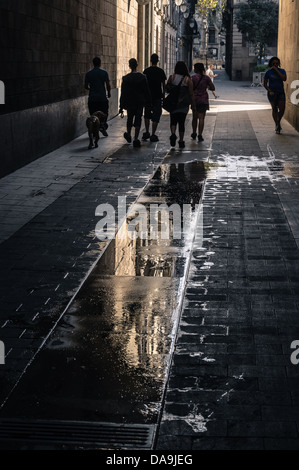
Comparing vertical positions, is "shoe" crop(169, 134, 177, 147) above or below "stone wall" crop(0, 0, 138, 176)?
below

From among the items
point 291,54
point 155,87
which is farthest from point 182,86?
point 291,54

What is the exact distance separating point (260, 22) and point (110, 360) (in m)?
52.6

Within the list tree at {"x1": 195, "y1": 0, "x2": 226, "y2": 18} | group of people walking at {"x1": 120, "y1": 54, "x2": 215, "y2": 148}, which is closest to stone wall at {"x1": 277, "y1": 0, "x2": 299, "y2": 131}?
group of people walking at {"x1": 120, "y1": 54, "x2": 215, "y2": 148}

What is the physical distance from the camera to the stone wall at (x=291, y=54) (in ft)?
58.2

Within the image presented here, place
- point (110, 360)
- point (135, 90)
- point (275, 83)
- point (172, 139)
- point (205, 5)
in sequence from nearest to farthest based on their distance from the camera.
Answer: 1. point (110, 360)
2. point (172, 139)
3. point (135, 90)
4. point (275, 83)
5. point (205, 5)

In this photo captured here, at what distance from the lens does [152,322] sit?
4.77 metres

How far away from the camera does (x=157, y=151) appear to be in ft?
43.5

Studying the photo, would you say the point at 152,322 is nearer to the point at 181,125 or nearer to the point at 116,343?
the point at 116,343

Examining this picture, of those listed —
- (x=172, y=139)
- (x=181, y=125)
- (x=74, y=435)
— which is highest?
(x=181, y=125)

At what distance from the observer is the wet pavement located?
11.3ft

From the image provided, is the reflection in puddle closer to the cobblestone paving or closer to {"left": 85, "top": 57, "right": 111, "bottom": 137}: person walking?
the cobblestone paving

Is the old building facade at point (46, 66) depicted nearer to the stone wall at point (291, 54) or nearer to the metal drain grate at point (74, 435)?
the stone wall at point (291, 54)

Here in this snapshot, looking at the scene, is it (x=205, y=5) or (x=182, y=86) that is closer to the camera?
(x=182, y=86)

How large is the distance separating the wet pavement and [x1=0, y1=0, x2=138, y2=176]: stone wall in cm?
206
